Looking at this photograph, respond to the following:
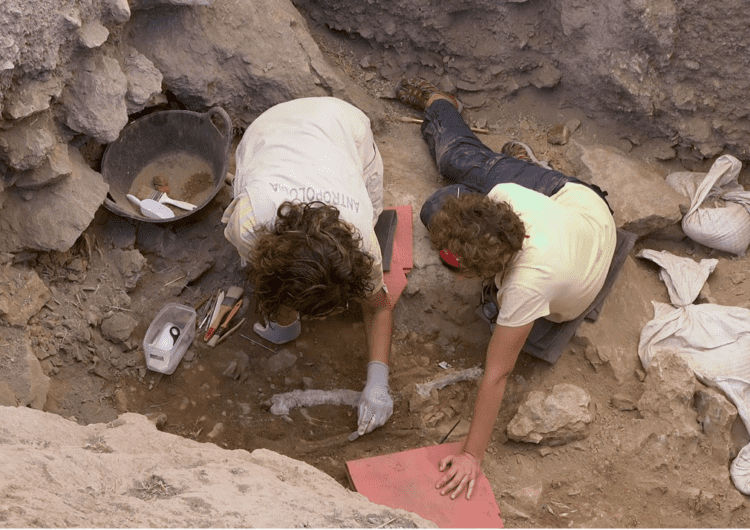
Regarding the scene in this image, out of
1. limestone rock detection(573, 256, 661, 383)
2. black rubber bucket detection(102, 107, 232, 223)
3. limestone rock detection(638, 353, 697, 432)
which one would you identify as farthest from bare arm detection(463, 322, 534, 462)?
black rubber bucket detection(102, 107, 232, 223)

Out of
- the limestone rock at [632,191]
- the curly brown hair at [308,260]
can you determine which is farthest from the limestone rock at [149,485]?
the limestone rock at [632,191]

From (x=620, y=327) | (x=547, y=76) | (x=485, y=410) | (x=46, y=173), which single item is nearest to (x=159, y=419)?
(x=46, y=173)

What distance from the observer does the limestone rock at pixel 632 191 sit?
3.39m

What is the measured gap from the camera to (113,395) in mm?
2957

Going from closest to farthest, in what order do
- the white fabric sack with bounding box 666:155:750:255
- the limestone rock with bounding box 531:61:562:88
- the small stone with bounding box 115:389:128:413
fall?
the small stone with bounding box 115:389:128:413
the white fabric sack with bounding box 666:155:750:255
the limestone rock with bounding box 531:61:562:88

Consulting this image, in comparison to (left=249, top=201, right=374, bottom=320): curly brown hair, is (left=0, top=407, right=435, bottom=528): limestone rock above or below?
below

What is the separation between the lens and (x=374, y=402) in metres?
2.83

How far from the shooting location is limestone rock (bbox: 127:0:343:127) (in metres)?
3.29

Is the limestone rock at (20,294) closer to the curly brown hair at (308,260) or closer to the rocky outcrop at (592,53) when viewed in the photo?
the curly brown hair at (308,260)

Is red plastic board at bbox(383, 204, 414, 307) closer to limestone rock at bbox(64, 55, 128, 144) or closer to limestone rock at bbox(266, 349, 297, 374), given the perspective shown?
limestone rock at bbox(266, 349, 297, 374)

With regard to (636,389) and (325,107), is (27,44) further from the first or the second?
(636,389)

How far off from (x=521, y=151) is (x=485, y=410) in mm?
1705

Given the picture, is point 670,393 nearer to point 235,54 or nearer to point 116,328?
point 116,328

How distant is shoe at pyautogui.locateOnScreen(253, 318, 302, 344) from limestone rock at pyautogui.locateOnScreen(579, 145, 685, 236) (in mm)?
1803
